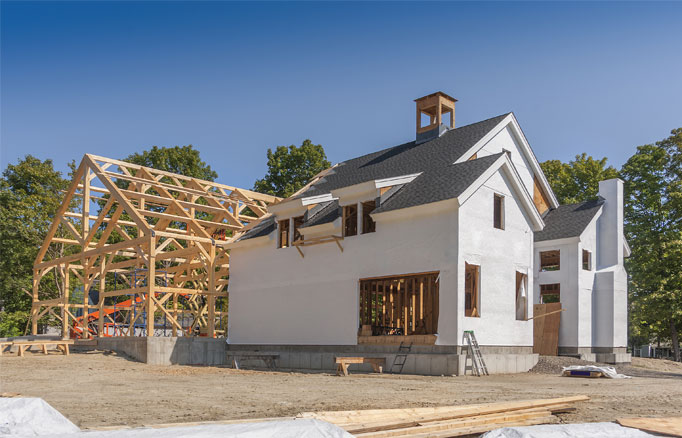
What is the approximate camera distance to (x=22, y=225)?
3969 cm

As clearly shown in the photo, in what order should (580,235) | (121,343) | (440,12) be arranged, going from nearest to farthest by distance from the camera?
1. (440,12)
2. (121,343)
3. (580,235)

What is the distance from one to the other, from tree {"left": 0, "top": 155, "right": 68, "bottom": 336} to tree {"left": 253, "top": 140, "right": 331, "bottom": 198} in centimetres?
1398

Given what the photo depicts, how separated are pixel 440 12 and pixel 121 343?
17335mm

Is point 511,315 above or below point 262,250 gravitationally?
below

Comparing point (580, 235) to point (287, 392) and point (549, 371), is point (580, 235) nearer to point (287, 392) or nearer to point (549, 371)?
point (549, 371)

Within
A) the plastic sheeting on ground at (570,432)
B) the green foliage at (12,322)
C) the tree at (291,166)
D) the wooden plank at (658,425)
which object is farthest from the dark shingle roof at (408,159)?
the green foliage at (12,322)

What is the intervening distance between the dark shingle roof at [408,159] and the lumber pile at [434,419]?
51.2 ft

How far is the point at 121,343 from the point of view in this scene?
2502 cm

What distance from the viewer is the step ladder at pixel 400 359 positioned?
2083cm

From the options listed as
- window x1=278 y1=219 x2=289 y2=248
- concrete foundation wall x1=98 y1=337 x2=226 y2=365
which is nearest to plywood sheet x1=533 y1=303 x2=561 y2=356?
window x1=278 y1=219 x2=289 y2=248

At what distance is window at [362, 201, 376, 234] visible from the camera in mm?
23219

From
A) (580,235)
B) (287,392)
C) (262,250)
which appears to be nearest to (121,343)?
(262,250)

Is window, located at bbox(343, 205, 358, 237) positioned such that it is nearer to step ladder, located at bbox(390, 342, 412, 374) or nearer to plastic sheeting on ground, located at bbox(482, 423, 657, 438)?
step ladder, located at bbox(390, 342, 412, 374)

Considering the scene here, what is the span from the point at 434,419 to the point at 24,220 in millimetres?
38863
